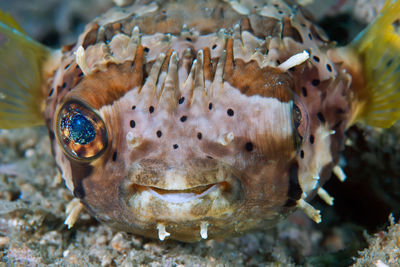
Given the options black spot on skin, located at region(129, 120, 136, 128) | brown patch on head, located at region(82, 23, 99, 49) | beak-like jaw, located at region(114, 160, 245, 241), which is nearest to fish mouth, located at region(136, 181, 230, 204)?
beak-like jaw, located at region(114, 160, 245, 241)

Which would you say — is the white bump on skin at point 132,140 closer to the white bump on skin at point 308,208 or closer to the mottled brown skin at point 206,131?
the mottled brown skin at point 206,131

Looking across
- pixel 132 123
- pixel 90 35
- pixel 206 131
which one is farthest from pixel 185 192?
pixel 90 35

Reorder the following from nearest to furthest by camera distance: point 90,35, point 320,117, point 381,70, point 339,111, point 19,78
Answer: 1. point 320,117
2. point 339,111
3. point 90,35
4. point 381,70
5. point 19,78

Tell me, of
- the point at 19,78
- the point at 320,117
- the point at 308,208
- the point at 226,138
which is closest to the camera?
the point at 226,138

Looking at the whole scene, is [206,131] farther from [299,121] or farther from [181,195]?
[299,121]

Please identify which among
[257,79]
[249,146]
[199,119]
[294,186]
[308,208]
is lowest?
[308,208]

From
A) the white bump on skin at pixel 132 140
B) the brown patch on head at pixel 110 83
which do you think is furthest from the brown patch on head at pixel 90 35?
the white bump on skin at pixel 132 140
